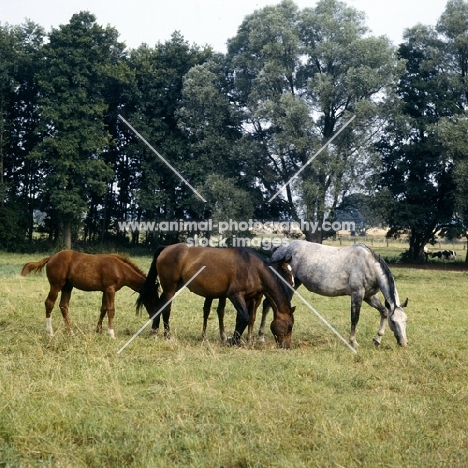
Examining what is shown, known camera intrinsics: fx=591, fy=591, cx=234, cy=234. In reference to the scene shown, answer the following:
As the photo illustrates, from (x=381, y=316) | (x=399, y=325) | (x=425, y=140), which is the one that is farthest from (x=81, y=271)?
(x=425, y=140)

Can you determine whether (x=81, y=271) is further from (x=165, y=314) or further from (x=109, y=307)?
(x=165, y=314)

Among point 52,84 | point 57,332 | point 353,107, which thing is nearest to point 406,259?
point 353,107

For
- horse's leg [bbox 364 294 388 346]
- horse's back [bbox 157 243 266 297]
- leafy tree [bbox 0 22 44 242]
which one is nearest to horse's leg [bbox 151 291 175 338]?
horse's back [bbox 157 243 266 297]

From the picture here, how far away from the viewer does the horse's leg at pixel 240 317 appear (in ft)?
31.9

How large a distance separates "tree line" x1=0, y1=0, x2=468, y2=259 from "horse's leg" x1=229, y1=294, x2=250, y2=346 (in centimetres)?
1950

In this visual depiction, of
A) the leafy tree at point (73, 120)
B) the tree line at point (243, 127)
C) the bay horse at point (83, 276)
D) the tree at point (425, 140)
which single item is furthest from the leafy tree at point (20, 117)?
the bay horse at point (83, 276)

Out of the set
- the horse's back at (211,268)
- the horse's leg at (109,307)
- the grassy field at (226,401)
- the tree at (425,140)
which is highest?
the tree at (425,140)

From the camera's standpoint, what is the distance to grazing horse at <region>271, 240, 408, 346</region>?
9.87 meters

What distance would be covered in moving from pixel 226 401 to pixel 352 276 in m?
4.81

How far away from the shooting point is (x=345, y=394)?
22.2 ft

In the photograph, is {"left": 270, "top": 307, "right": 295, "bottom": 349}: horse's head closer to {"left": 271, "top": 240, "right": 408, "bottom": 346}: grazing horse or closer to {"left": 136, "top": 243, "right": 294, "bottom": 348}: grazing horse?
{"left": 136, "top": 243, "right": 294, "bottom": 348}: grazing horse

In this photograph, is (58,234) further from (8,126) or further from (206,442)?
(206,442)

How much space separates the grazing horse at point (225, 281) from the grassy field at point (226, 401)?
510mm

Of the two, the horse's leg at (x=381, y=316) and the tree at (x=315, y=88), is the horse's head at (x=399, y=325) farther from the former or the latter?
the tree at (x=315, y=88)
